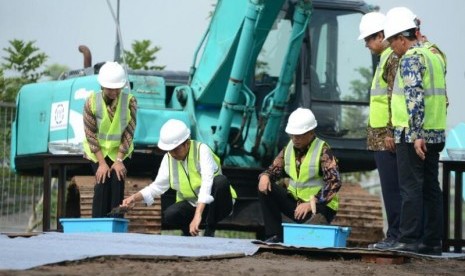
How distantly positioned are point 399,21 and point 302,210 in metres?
2.29

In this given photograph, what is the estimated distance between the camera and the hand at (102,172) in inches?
527

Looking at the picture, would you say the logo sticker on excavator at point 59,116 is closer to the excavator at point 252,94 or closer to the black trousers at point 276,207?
the excavator at point 252,94

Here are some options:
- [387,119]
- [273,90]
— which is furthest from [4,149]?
[387,119]

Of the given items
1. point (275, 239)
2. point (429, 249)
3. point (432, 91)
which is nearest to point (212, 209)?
point (275, 239)

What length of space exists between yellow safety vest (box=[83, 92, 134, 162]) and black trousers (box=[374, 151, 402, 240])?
292cm

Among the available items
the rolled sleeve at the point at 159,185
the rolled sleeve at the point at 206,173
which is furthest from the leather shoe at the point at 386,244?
the rolled sleeve at the point at 159,185

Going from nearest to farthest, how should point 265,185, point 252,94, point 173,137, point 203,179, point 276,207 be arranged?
point 265,185 → point 276,207 → point 203,179 → point 173,137 → point 252,94

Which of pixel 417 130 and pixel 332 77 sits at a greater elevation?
pixel 332 77

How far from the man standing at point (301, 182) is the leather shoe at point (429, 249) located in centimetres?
148

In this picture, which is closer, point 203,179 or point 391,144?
point 391,144

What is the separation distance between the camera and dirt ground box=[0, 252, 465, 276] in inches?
351


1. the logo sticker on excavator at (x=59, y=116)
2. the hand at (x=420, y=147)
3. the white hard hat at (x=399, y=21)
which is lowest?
the hand at (x=420, y=147)

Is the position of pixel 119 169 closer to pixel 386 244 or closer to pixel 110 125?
pixel 110 125

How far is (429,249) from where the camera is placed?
1129 cm
